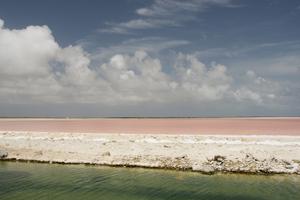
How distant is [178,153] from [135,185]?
9269 millimetres

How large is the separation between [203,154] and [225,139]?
9346 mm

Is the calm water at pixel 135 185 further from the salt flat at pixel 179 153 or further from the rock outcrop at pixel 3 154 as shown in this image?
the rock outcrop at pixel 3 154

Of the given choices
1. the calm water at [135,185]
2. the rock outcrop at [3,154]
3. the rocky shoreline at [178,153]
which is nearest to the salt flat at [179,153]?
the rocky shoreline at [178,153]

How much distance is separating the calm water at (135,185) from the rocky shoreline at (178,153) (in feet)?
5.01

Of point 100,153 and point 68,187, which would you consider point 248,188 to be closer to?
point 68,187

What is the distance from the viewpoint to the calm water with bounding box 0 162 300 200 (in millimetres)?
21078

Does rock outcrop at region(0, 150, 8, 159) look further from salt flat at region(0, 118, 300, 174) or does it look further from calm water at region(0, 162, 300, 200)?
calm water at region(0, 162, 300, 200)

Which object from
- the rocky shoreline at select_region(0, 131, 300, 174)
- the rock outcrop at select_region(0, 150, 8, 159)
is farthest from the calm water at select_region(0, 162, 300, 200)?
the rock outcrop at select_region(0, 150, 8, 159)

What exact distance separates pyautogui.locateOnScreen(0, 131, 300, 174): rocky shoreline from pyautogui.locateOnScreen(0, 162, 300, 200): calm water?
1.53m

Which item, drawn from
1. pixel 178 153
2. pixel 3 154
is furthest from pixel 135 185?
pixel 3 154

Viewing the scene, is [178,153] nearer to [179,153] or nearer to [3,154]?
[179,153]

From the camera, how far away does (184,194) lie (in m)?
21.4

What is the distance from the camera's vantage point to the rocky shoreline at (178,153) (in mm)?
28031

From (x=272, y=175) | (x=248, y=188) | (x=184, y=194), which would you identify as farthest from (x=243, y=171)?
(x=184, y=194)
